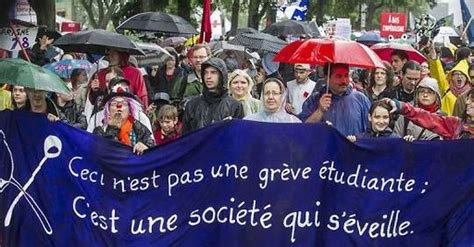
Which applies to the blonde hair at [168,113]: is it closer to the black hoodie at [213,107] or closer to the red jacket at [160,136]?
the red jacket at [160,136]

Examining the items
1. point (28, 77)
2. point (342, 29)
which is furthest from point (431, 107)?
point (342, 29)

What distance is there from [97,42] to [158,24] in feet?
19.9

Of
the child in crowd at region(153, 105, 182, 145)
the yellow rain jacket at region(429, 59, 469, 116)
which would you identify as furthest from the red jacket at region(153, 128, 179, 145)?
the yellow rain jacket at region(429, 59, 469, 116)

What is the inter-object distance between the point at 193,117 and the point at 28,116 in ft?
4.97

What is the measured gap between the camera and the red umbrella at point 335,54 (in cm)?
876

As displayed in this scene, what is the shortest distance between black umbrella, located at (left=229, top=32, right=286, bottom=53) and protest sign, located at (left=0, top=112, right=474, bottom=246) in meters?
7.64

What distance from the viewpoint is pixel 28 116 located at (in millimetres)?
8234

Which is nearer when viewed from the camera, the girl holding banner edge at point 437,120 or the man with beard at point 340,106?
the girl holding banner edge at point 437,120

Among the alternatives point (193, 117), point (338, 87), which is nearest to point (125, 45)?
point (193, 117)

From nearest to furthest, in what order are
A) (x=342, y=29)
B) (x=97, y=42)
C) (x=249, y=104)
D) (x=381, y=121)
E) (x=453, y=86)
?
(x=381, y=121), (x=249, y=104), (x=97, y=42), (x=453, y=86), (x=342, y=29)

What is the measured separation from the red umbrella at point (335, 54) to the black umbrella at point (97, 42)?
8.74ft

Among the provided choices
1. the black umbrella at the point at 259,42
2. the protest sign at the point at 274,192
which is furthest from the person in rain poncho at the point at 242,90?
the black umbrella at the point at 259,42

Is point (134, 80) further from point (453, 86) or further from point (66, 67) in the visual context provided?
point (453, 86)

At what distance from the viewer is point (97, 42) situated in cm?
1146
